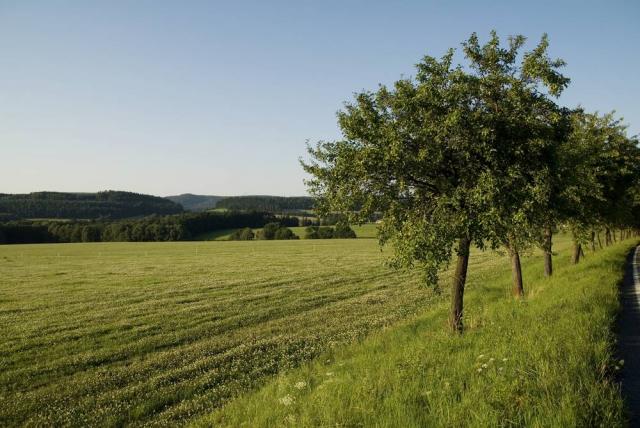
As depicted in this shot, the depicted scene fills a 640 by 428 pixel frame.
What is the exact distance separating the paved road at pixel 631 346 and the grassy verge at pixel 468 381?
1.33ft

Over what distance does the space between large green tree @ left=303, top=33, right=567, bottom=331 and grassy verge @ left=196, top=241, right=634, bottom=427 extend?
2.69 meters

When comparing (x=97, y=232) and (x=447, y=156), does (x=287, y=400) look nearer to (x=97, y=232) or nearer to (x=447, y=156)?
(x=447, y=156)

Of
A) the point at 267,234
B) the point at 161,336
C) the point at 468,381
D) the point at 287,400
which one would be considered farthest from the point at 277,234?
the point at 468,381

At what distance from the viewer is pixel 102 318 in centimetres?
2062

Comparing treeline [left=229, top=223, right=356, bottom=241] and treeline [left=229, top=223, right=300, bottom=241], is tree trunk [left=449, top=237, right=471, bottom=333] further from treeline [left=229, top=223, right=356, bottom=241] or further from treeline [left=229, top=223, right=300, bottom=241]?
treeline [left=229, top=223, right=300, bottom=241]

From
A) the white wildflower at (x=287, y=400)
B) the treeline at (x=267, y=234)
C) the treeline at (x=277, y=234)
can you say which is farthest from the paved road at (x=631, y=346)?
the treeline at (x=267, y=234)

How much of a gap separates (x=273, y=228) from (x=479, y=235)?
123 metres

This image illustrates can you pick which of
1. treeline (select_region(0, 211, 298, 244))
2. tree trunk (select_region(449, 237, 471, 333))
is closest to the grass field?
tree trunk (select_region(449, 237, 471, 333))

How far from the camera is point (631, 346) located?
11.1 metres

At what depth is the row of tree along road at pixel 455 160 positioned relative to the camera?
39.8 feet

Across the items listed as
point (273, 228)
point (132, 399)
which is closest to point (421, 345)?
point (132, 399)

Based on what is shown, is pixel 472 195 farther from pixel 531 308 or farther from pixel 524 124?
pixel 531 308

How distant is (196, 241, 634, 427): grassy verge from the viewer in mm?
6246

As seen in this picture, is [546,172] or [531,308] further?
[531,308]
